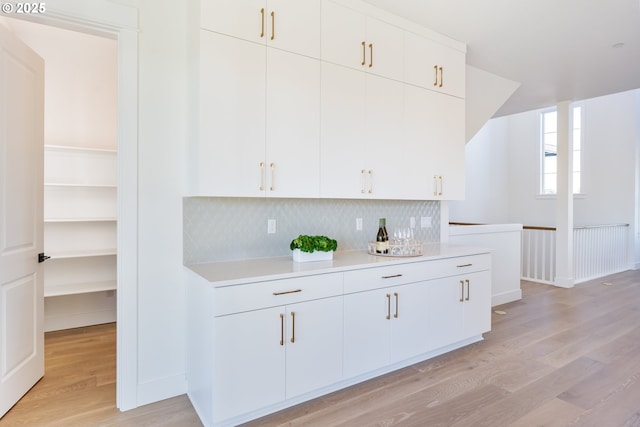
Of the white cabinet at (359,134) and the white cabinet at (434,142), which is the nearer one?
the white cabinet at (359,134)

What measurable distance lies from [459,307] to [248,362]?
1869mm

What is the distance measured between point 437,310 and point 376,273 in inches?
29.2

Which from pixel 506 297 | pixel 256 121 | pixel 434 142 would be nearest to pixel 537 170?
pixel 506 297

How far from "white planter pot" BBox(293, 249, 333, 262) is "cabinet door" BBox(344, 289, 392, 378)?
12.8 inches

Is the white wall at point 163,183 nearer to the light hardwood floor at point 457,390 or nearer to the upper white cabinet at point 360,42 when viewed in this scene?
the light hardwood floor at point 457,390

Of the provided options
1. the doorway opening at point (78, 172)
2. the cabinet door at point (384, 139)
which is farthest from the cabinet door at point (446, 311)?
the doorway opening at point (78, 172)

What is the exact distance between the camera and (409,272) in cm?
265

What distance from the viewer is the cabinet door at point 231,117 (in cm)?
209

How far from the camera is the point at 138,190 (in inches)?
87.4

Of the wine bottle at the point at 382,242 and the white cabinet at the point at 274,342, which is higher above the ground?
the wine bottle at the point at 382,242

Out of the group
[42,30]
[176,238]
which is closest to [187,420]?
[176,238]

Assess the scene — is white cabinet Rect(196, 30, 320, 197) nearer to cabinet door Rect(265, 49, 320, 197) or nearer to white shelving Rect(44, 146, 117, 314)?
cabinet door Rect(265, 49, 320, 197)

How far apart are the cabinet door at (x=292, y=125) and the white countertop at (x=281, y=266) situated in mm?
472

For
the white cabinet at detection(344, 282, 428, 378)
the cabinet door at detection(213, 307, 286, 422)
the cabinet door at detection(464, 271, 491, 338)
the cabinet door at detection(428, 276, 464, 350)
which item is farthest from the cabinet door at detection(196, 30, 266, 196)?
the cabinet door at detection(464, 271, 491, 338)
